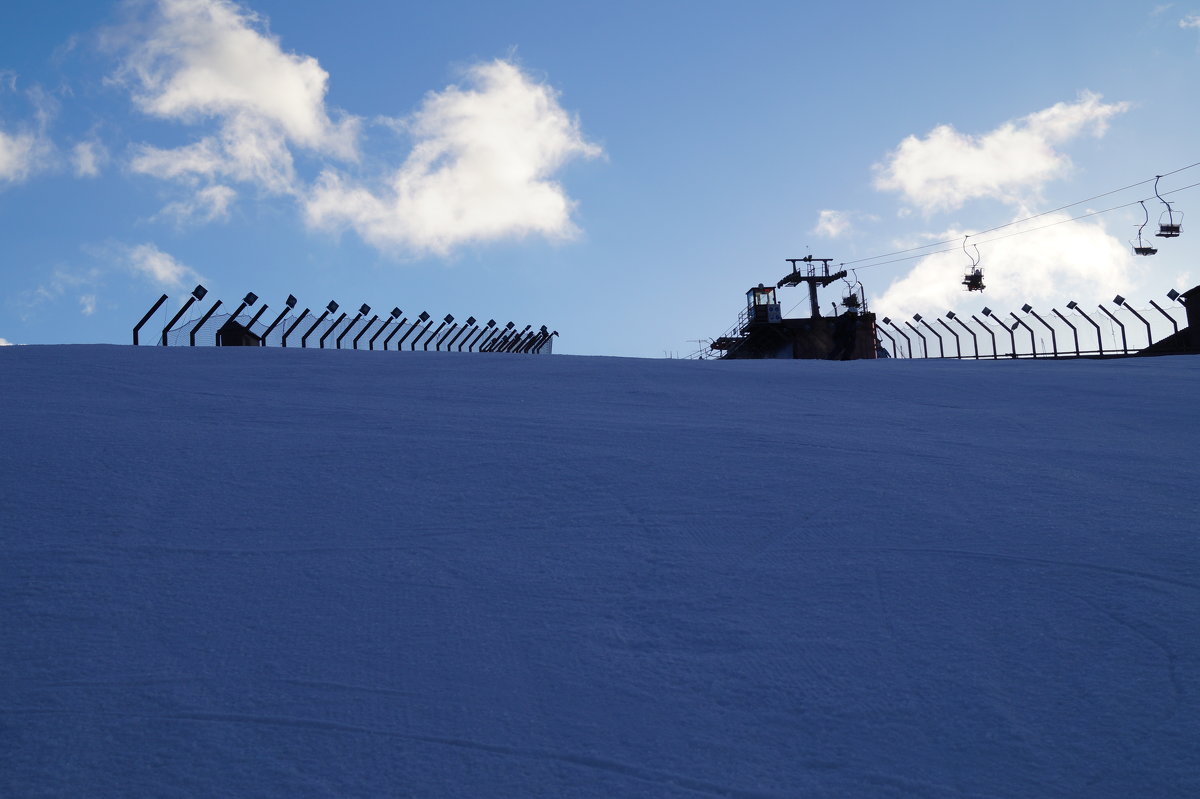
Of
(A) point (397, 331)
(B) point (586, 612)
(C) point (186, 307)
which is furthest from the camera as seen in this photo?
(A) point (397, 331)

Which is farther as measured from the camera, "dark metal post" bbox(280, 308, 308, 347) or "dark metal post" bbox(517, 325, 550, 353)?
"dark metal post" bbox(517, 325, 550, 353)

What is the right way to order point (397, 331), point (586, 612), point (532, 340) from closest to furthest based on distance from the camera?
point (586, 612) → point (397, 331) → point (532, 340)

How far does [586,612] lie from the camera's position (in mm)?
2691

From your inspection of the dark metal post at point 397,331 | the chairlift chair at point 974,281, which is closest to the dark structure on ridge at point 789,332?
the chairlift chair at point 974,281

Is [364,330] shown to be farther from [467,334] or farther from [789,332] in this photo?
[789,332]

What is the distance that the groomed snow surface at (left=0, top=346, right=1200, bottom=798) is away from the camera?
208 cm

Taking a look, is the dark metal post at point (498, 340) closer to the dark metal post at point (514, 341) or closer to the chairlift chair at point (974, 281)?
the dark metal post at point (514, 341)

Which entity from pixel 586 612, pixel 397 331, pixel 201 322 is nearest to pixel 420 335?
pixel 397 331

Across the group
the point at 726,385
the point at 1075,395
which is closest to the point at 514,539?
the point at 726,385

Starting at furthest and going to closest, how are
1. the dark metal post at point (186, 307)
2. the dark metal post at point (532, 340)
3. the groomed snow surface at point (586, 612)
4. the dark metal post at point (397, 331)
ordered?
the dark metal post at point (532, 340) < the dark metal post at point (397, 331) < the dark metal post at point (186, 307) < the groomed snow surface at point (586, 612)

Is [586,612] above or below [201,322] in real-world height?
below

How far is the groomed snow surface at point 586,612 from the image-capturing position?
208 cm

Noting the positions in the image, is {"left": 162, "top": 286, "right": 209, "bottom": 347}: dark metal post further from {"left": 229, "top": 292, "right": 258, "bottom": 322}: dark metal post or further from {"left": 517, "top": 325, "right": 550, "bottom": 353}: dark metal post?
{"left": 517, "top": 325, "right": 550, "bottom": 353}: dark metal post

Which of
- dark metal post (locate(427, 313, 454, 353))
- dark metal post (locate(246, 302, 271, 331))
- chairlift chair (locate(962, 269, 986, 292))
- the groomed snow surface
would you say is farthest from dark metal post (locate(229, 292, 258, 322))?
chairlift chair (locate(962, 269, 986, 292))
